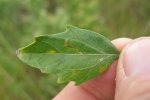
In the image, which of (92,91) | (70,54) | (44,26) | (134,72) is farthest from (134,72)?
(44,26)

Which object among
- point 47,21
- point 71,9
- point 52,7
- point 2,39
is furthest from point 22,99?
point 52,7

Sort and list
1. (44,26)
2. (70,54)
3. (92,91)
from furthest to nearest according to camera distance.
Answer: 1. (44,26)
2. (92,91)
3. (70,54)

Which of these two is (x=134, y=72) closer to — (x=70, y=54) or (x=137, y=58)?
(x=137, y=58)

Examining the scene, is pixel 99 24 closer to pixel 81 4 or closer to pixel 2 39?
pixel 81 4

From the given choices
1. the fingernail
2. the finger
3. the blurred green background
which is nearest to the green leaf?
the fingernail

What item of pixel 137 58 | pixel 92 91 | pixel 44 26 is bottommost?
pixel 92 91

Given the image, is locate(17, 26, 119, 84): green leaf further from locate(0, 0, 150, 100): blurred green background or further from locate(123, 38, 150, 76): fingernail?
locate(0, 0, 150, 100): blurred green background

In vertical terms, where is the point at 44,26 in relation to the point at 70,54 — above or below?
above
